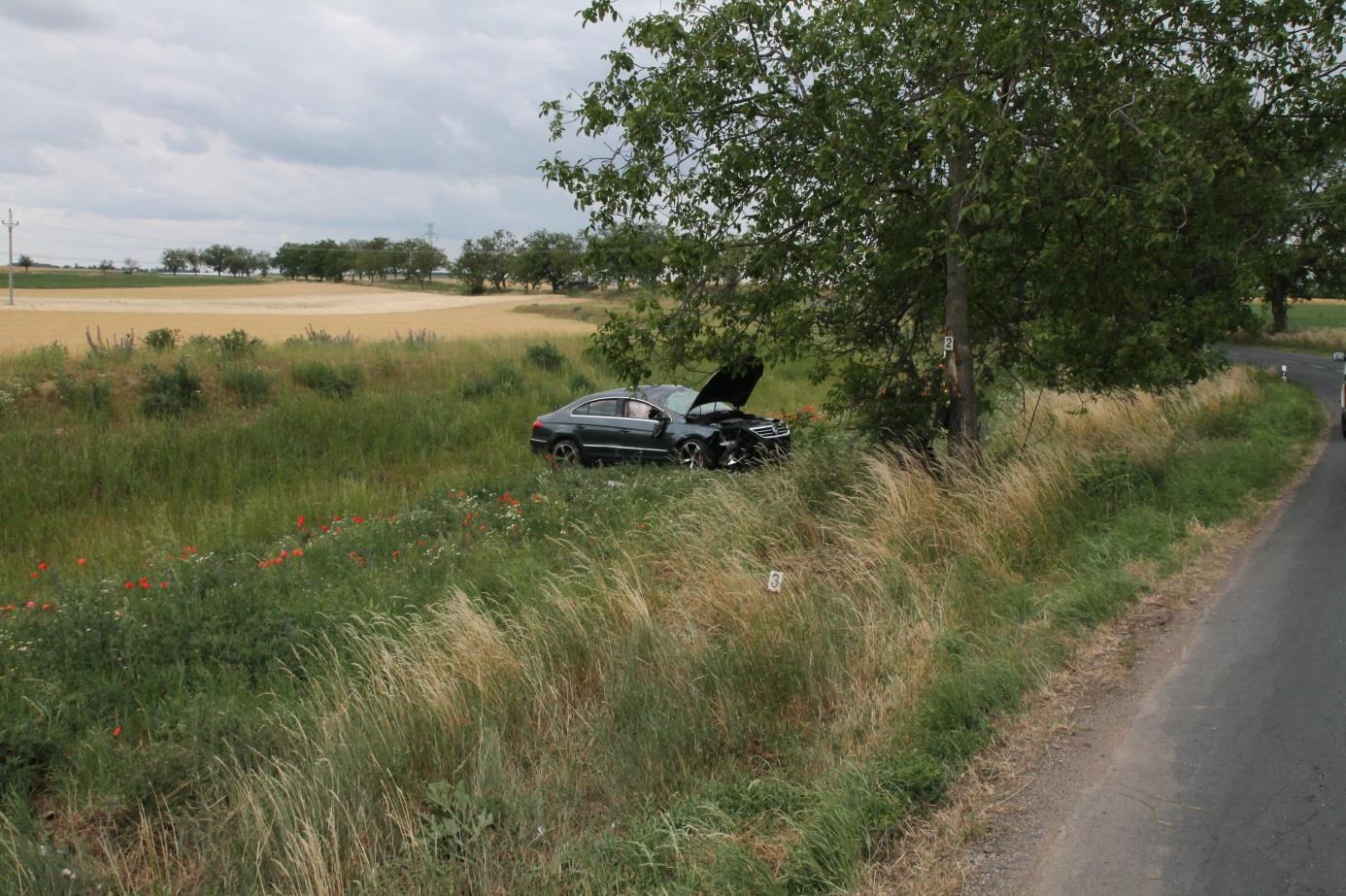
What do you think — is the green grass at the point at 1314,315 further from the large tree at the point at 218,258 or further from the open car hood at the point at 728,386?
the large tree at the point at 218,258

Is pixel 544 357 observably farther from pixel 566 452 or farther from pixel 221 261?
pixel 221 261

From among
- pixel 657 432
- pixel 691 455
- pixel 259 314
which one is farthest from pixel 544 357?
pixel 259 314

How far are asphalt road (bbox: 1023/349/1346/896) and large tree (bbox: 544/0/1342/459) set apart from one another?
13.2 ft

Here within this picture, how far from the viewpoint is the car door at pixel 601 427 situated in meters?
17.5

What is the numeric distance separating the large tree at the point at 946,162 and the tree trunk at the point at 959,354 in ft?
0.09

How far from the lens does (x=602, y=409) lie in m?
17.9

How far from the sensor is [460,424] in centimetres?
2044

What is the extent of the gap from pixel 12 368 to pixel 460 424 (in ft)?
26.1

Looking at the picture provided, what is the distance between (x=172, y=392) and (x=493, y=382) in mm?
7252

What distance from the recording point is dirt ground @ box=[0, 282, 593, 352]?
1442 inches

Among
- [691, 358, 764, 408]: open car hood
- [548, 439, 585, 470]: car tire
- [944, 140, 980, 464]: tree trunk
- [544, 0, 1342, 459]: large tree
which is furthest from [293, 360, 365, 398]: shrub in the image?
[944, 140, 980, 464]: tree trunk

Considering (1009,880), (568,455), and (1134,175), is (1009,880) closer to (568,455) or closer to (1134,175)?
(1134,175)

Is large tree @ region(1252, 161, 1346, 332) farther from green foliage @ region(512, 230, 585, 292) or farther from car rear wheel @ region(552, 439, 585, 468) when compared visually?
green foliage @ region(512, 230, 585, 292)

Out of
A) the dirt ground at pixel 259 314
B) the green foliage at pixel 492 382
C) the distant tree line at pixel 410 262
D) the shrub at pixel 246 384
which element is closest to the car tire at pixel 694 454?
the green foliage at pixel 492 382
